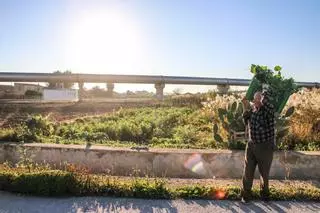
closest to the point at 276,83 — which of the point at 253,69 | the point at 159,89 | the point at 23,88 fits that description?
the point at 253,69

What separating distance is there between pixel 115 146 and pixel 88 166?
0.86 meters

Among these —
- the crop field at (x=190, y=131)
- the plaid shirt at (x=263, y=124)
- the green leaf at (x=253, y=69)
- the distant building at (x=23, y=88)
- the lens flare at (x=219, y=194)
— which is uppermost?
the green leaf at (x=253, y=69)

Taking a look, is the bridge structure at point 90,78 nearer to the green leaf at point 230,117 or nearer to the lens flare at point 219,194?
the green leaf at point 230,117

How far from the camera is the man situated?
6.31m

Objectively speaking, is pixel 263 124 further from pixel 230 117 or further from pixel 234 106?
pixel 234 106

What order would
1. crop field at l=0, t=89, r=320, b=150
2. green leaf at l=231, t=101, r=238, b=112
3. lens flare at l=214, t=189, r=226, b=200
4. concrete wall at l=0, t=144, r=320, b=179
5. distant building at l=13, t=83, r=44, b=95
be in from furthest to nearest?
distant building at l=13, t=83, r=44, b=95 → green leaf at l=231, t=101, r=238, b=112 → crop field at l=0, t=89, r=320, b=150 → concrete wall at l=0, t=144, r=320, b=179 → lens flare at l=214, t=189, r=226, b=200

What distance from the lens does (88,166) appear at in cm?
830

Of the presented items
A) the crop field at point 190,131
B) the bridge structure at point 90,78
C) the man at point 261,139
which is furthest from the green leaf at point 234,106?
the bridge structure at point 90,78

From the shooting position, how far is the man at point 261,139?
20.7 ft

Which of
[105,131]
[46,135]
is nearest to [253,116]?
[105,131]

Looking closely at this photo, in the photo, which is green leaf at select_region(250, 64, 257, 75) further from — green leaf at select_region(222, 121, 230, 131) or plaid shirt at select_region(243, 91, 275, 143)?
plaid shirt at select_region(243, 91, 275, 143)

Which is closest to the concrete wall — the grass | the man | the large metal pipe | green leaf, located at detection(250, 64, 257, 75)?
the grass

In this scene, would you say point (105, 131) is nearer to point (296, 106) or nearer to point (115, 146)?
point (115, 146)

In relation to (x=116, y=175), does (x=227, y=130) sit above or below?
above
